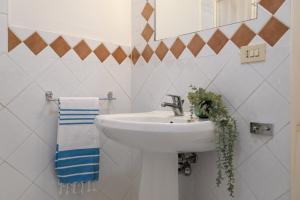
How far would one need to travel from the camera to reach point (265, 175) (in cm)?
123

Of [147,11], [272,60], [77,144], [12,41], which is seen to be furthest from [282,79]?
[12,41]

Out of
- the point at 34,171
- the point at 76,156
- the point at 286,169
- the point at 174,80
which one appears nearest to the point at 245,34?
the point at 174,80

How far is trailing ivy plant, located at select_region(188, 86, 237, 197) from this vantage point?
1185 mm

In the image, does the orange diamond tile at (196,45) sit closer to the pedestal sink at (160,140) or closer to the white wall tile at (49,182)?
the pedestal sink at (160,140)

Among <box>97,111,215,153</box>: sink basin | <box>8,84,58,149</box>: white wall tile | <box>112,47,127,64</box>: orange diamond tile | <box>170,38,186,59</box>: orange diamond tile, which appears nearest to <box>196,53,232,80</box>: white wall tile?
<box>170,38,186,59</box>: orange diamond tile

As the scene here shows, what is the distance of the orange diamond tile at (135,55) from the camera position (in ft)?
6.12

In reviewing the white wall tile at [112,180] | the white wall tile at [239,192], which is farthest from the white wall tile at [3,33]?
the white wall tile at [239,192]

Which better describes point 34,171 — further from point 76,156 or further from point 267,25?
Answer: point 267,25

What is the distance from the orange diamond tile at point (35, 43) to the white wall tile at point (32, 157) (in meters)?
0.47

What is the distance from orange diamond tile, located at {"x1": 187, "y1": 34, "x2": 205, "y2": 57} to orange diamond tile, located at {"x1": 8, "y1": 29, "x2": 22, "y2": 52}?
929mm

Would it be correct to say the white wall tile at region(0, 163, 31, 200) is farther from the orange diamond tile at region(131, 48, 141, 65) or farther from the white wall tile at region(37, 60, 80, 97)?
the orange diamond tile at region(131, 48, 141, 65)

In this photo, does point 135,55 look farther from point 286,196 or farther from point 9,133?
point 286,196

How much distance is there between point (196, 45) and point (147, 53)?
400 mm

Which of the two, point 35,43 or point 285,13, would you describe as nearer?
point 285,13
